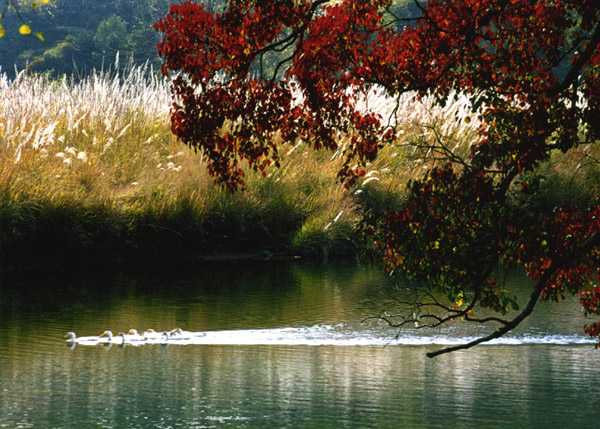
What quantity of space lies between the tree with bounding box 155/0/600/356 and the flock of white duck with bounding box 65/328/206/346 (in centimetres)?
172

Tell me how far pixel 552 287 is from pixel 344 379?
1.17 m

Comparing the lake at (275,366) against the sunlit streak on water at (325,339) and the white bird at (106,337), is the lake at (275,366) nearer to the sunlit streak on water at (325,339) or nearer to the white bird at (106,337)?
the sunlit streak on water at (325,339)

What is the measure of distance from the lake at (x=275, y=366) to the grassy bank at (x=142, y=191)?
1516 millimetres

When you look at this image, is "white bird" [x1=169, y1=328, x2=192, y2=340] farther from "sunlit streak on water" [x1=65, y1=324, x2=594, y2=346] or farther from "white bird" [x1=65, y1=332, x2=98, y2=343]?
"white bird" [x1=65, y1=332, x2=98, y2=343]

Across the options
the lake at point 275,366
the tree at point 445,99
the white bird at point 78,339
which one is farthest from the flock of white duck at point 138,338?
the tree at point 445,99

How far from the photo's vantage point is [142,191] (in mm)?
11375

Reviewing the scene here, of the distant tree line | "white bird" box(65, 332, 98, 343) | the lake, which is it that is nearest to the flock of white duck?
"white bird" box(65, 332, 98, 343)

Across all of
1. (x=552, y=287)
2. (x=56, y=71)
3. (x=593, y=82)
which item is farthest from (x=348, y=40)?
(x=56, y=71)

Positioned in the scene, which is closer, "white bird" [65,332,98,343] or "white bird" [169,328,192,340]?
"white bird" [65,332,98,343]

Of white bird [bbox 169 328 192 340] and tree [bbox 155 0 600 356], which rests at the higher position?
tree [bbox 155 0 600 356]

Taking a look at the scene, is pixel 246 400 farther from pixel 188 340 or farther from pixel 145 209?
pixel 145 209

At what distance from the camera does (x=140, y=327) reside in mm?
7227

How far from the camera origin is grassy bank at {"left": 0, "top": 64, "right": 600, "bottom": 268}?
34.9ft

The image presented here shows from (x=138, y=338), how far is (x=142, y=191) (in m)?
4.79
